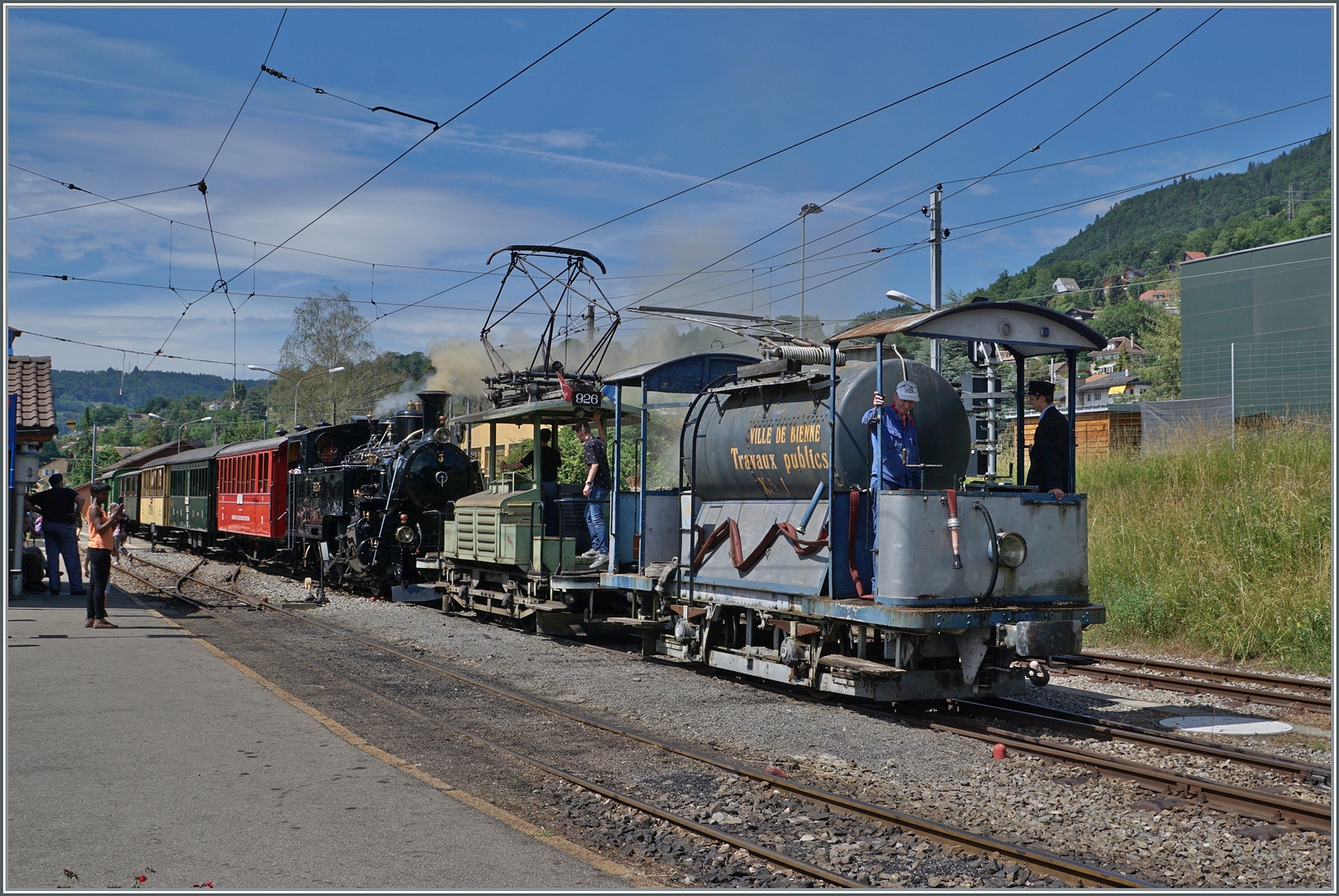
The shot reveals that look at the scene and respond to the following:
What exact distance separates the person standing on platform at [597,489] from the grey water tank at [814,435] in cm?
285

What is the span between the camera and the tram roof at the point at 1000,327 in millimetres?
8258

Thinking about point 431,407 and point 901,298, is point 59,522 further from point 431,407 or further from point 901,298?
point 901,298

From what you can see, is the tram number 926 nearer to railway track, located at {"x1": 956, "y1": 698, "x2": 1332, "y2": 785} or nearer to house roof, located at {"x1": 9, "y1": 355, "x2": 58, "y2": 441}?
railway track, located at {"x1": 956, "y1": 698, "x2": 1332, "y2": 785}

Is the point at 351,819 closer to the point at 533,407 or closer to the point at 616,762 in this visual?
the point at 616,762

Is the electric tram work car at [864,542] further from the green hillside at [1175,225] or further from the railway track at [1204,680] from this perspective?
the green hillside at [1175,225]

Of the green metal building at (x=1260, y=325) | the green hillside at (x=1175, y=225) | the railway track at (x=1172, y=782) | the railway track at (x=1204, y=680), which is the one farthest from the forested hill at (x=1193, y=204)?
the railway track at (x=1172, y=782)

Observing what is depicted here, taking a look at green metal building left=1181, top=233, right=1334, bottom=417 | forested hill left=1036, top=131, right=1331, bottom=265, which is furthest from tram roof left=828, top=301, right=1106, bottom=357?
forested hill left=1036, top=131, right=1331, bottom=265

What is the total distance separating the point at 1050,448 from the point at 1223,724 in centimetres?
267

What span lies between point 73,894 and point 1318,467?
15.5 meters

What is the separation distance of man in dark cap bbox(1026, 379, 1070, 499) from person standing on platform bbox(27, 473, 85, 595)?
14.1 meters

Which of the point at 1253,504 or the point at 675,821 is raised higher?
the point at 1253,504

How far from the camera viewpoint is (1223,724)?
8531mm

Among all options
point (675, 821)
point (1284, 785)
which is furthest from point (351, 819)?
point (1284, 785)

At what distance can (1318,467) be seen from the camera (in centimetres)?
1444
